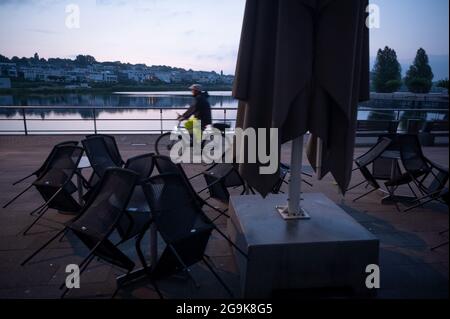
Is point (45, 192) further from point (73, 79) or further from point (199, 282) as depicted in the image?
point (73, 79)

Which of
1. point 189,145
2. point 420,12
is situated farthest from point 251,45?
point 189,145

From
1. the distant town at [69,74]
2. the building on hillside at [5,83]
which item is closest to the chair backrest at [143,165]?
the distant town at [69,74]

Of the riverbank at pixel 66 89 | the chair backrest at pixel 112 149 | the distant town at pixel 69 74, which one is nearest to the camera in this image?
the chair backrest at pixel 112 149

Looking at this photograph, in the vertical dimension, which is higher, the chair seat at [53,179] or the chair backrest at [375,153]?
the chair backrest at [375,153]

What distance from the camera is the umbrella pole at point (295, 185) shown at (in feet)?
9.09

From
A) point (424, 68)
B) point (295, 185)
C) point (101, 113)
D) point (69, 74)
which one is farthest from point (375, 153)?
point (101, 113)

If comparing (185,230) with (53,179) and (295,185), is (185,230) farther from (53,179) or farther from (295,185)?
(53,179)

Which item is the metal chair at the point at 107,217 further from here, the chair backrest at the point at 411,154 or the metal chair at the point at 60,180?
the chair backrest at the point at 411,154

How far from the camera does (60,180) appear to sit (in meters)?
3.84

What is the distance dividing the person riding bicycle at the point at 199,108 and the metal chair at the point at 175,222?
536 cm

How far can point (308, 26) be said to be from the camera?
2.30 meters

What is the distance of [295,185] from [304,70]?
98 cm

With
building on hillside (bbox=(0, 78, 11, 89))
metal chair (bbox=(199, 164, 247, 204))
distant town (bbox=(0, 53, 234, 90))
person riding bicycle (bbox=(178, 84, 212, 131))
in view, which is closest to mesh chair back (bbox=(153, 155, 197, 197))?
metal chair (bbox=(199, 164, 247, 204))
